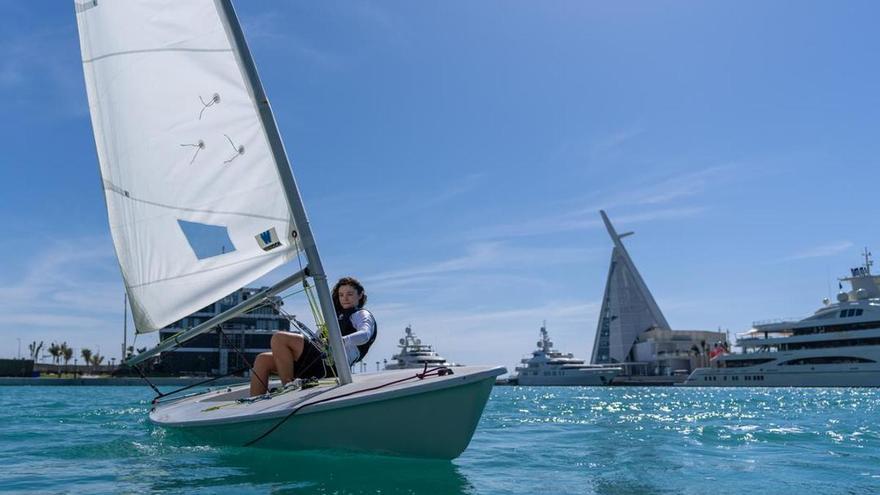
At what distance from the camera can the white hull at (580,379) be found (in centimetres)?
9062

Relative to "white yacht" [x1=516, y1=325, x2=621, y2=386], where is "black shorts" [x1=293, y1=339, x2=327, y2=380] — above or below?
above

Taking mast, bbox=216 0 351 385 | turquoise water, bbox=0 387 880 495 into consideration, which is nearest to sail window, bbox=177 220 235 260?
mast, bbox=216 0 351 385

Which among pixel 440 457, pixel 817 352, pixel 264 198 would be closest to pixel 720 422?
pixel 440 457

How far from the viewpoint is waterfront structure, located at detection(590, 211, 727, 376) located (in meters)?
100

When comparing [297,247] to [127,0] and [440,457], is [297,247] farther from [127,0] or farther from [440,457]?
[127,0]

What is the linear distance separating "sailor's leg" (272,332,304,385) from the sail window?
4.22ft

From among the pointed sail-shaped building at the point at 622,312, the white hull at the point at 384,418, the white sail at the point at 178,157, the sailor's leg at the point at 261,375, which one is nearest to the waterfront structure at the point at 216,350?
the pointed sail-shaped building at the point at 622,312

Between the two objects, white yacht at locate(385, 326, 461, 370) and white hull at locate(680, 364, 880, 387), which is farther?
white yacht at locate(385, 326, 461, 370)

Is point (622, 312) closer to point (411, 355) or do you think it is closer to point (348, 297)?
point (411, 355)

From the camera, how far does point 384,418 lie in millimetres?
6738

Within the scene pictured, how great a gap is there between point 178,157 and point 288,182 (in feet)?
5.18

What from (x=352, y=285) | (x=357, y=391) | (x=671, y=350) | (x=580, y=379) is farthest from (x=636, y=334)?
(x=357, y=391)

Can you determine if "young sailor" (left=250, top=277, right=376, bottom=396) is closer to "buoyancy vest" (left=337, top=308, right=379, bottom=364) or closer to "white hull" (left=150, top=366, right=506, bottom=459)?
"buoyancy vest" (left=337, top=308, right=379, bottom=364)

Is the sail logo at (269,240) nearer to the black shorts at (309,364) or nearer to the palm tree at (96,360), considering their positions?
the black shorts at (309,364)
